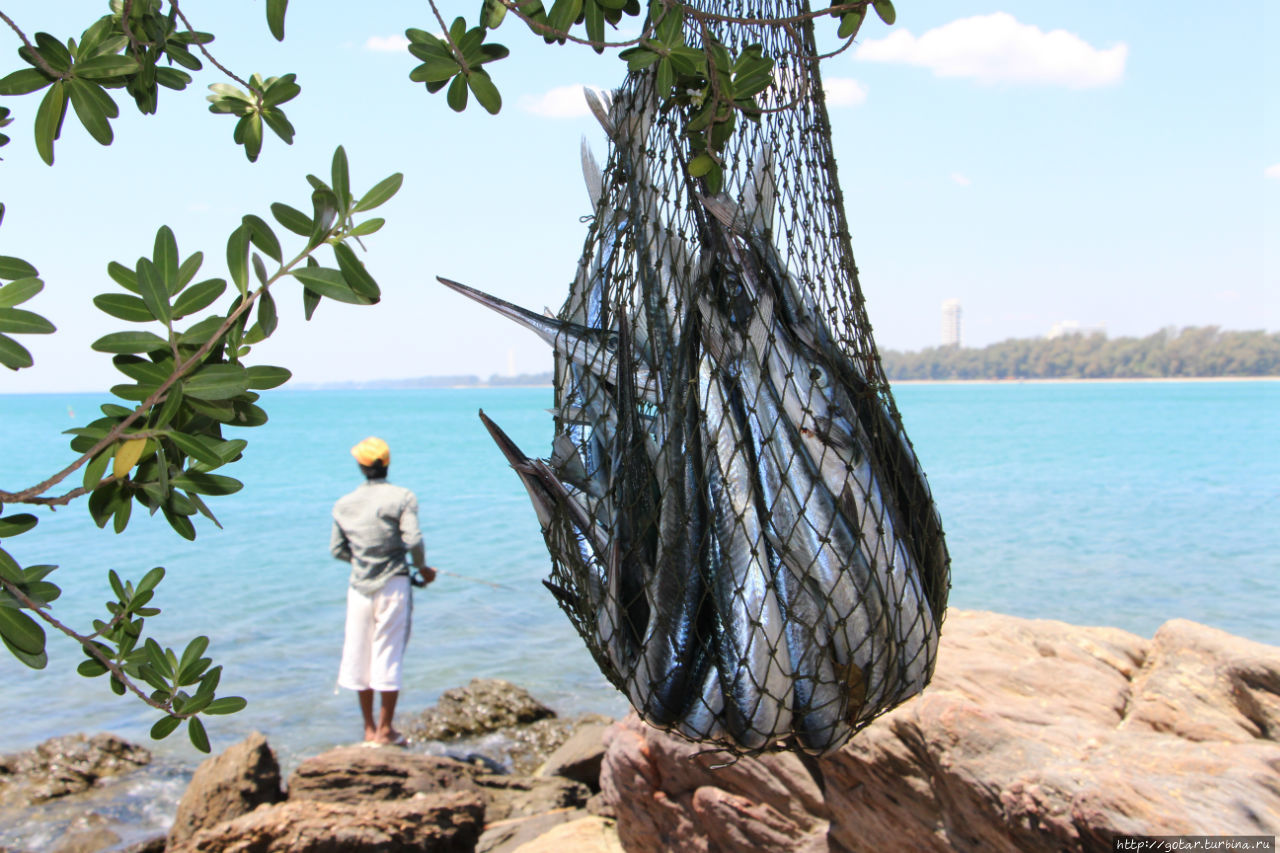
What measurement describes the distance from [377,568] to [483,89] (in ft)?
22.6

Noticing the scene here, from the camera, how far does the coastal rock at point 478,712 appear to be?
30.0 feet

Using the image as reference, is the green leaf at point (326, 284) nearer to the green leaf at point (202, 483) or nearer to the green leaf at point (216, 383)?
the green leaf at point (216, 383)

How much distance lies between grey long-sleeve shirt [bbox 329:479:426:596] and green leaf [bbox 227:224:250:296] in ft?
21.7

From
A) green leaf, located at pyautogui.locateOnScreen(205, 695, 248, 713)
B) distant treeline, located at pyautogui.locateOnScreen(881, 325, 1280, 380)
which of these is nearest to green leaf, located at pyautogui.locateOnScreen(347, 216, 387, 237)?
green leaf, located at pyautogui.locateOnScreen(205, 695, 248, 713)

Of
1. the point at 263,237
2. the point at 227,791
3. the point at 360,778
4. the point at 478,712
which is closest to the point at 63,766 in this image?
the point at 227,791

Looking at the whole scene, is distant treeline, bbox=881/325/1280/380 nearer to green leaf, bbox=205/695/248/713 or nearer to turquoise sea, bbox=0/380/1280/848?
turquoise sea, bbox=0/380/1280/848

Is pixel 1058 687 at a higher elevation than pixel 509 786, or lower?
higher

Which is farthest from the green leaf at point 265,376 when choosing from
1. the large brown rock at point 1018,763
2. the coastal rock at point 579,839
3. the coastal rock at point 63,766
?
the coastal rock at point 63,766

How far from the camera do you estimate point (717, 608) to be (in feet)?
7.54

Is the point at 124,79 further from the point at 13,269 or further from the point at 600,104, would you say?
the point at 600,104

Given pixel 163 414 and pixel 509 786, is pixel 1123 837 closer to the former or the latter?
pixel 163 414

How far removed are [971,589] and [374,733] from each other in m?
11.2

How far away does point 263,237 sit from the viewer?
1353 millimetres

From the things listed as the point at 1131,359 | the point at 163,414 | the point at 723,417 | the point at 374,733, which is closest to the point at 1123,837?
the point at 723,417
